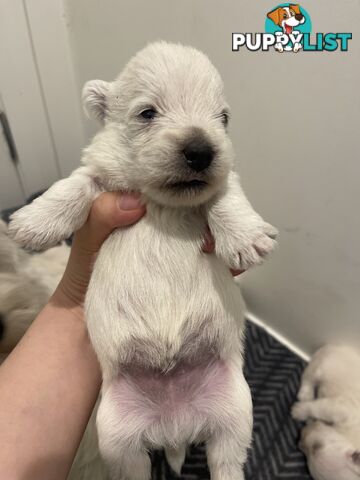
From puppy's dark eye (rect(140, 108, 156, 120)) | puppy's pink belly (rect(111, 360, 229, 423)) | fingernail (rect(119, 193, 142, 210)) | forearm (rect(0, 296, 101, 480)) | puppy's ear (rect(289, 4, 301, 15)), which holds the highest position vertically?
puppy's ear (rect(289, 4, 301, 15))

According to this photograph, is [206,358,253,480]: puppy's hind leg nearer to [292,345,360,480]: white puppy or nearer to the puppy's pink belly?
the puppy's pink belly

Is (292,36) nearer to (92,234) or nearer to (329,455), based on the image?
(92,234)

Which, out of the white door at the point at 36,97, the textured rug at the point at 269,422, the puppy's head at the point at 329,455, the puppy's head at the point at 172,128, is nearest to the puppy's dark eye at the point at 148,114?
the puppy's head at the point at 172,128

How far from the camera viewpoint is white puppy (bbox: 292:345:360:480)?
1.64 m

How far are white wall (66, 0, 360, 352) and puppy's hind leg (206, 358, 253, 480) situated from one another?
0.95 m

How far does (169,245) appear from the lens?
1021 millimetres

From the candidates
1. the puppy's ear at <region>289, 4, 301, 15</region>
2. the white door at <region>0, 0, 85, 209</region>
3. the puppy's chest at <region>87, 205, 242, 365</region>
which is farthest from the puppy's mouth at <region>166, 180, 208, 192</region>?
the white door at <region>0, 0, 85, 209</region>

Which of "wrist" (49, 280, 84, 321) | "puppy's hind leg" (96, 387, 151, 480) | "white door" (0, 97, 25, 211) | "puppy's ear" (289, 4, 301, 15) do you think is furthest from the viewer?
"white door" (0, 97, 25, 211)

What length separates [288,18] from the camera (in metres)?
1.50

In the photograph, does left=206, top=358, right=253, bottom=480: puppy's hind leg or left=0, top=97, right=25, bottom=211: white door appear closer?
left=206, top=358, right=253, bottom=480: puppy's hind leg

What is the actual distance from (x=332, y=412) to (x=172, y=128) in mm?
1513

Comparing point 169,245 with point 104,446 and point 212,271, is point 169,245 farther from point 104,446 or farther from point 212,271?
point 104,446

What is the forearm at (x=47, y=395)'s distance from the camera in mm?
1054

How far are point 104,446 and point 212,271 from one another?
494mm
